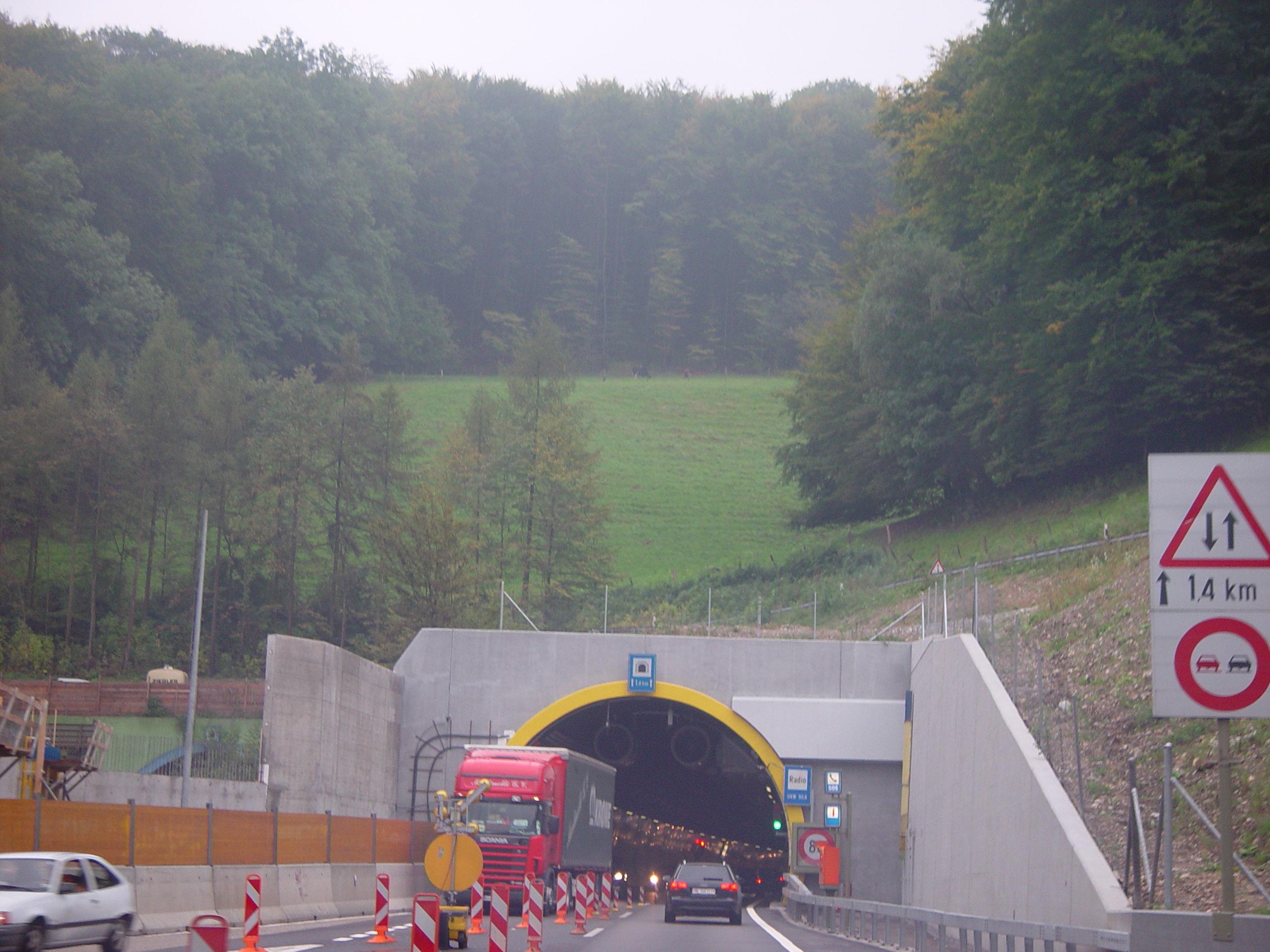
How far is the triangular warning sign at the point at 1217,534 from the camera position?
8.19 metres

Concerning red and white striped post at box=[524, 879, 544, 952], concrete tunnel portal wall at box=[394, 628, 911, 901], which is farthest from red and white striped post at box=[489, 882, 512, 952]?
concrete tunnel portal wall at box=[394, 628, 911, 901]

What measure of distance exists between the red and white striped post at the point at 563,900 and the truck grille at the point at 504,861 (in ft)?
4.81

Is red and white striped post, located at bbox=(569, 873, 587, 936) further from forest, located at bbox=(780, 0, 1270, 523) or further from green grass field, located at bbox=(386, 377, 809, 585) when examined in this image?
green grass field, located at bbox=(386, 377, 809, 585)

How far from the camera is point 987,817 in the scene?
23688mm

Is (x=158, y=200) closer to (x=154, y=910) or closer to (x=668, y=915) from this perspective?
(x=668, y=915)

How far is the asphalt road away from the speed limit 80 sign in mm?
10397

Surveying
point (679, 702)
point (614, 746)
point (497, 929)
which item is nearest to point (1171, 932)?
point (497, 929)

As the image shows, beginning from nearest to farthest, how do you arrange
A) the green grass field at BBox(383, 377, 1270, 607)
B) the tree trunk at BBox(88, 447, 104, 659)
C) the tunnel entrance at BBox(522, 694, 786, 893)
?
the tunnel entrance at BBox(522, 694, 786, 893)
the green grass field at BBox(383, 377, 1270, 607)
the tree trunk at BBox(88, 447, 104, 659)

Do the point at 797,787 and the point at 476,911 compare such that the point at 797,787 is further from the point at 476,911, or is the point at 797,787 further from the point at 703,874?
the point at 476,911

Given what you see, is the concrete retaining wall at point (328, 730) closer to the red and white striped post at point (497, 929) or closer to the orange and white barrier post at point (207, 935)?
the red and white striped post at point (497, 929)

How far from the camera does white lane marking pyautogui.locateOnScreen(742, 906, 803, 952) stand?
19.6 meters

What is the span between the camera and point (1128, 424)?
44.8 m

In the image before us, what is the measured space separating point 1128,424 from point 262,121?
74207 millimetres

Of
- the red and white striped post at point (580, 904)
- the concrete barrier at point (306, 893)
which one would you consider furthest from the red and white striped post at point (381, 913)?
the red and white striped post at point (580, 904)
